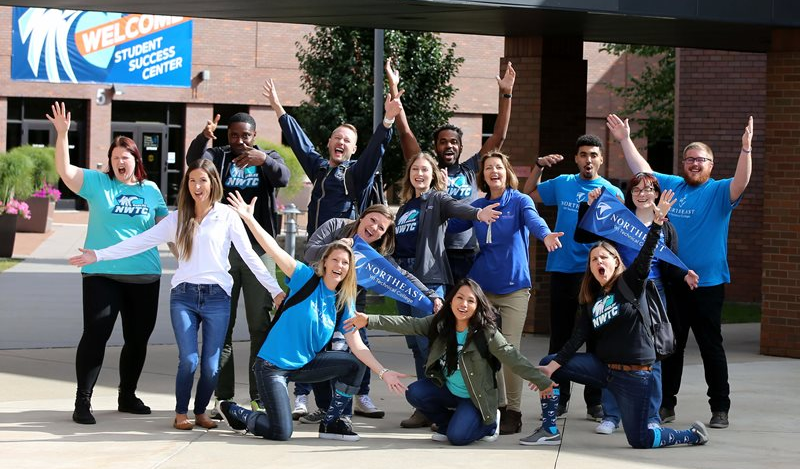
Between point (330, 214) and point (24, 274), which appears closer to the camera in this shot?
point (330, 214)

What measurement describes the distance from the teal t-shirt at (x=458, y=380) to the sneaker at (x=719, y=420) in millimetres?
1796

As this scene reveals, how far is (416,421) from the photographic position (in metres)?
8.04

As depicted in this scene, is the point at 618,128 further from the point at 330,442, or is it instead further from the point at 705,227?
the point at 330,442

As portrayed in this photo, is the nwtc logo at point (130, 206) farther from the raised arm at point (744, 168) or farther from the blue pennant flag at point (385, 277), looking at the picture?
the raised arm at point (744, 168)

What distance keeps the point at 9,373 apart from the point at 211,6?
366cm

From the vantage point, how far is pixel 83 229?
30.3 metres

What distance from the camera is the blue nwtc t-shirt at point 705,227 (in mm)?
8250

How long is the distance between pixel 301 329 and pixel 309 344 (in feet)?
0.34

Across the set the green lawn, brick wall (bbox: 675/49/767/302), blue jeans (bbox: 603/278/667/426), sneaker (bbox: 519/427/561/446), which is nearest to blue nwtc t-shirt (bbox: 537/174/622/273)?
blue jeans (bbox: 603/278/667/426)

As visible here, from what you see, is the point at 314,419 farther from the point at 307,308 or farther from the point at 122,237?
the point at 122,237

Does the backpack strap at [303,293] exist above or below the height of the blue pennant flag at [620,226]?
below

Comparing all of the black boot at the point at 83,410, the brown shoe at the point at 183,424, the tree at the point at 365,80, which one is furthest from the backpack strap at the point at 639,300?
the tree at the point at 365,80

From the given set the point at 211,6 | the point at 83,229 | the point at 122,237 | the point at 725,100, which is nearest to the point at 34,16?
the point at 83,229

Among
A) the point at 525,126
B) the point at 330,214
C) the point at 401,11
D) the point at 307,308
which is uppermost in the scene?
the point at 401,11
